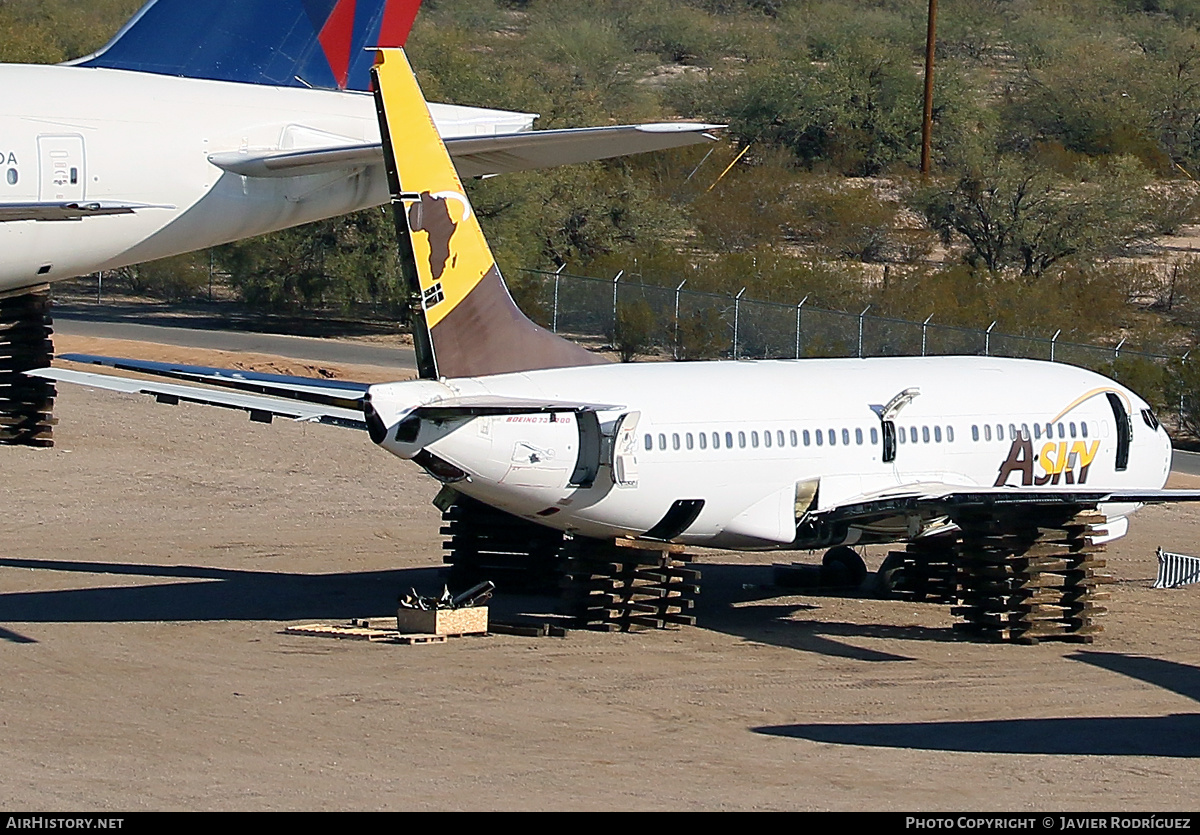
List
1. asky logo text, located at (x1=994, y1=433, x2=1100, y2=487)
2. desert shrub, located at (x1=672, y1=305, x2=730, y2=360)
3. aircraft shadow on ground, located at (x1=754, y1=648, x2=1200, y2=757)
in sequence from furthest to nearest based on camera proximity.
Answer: desert shrub, located at (x1=672, y1=305, x2=730, y2=360), asky logo text, located at (x1=994, y1=433, x2=1100, y2=487), aircraft shadow on ground, located at (x1=754, y1=648, x2=1200, y2=757)

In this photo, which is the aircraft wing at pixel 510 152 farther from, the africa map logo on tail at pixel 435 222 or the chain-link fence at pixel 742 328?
the chain-link fence at pixel 742 328

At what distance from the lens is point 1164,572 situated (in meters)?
27.7

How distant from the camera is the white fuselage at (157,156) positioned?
29.2 meters

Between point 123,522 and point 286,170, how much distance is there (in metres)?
6.07

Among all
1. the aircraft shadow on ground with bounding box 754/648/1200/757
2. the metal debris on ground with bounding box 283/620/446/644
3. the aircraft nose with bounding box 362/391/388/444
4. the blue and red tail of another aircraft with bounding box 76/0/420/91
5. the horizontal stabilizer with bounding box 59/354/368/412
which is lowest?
the metal debris on ground with bounding box 283/620/446/644

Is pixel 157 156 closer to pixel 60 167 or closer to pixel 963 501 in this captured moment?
pixel 60 167

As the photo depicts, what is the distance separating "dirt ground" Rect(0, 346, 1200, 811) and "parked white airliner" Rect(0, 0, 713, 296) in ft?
15.1

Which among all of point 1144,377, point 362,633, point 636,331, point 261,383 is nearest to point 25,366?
point 362,633

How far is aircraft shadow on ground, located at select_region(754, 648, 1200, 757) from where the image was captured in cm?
1722

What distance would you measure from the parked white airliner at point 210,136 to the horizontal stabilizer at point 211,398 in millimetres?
4855

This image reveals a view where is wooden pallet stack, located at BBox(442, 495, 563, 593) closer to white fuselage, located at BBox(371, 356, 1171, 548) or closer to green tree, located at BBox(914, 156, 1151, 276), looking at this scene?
white fuselage, located at BBox(371, 356, 1171, 548)

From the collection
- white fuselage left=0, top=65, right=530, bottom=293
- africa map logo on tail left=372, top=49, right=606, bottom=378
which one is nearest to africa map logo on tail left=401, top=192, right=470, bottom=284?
africa map logo on tail left=372, top=49, right=606, bottom=378

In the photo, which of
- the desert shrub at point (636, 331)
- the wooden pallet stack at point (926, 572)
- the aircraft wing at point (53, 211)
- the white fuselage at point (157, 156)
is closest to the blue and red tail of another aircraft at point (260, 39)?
the white fuselage at point (157, 156)

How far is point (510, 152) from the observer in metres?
28.7
